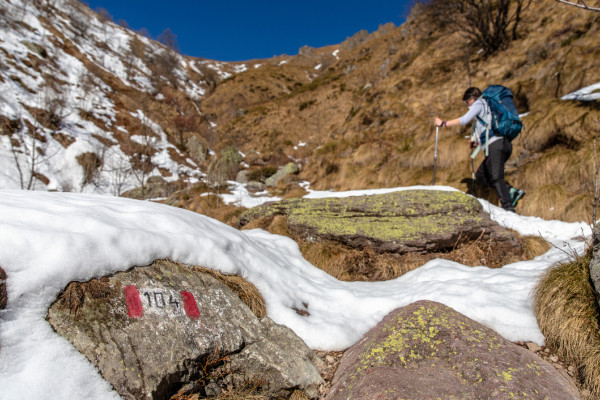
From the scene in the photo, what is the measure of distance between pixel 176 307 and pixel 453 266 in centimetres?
388

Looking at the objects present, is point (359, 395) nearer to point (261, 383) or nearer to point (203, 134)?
point (261, 383)

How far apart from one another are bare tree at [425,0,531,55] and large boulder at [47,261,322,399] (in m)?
15.9

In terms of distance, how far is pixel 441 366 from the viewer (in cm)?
205

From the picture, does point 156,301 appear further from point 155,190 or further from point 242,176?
point 242,176

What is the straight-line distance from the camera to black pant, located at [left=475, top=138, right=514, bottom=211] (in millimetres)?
5711

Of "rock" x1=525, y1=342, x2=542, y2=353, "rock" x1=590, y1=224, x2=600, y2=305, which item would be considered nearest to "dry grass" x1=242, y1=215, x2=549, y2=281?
"rock" x1=525, y1=342, x2=542, y2=353

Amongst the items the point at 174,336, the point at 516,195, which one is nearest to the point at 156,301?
the point at 174,336

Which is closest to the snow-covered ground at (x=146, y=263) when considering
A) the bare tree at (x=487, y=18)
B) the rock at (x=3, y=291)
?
the rock at (x=3, y=291)

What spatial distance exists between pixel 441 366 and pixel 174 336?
1.99m

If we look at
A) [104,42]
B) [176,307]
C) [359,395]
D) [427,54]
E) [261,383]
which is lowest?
[261,383]

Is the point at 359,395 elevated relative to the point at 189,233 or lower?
lower

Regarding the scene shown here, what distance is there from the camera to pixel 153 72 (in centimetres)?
3269

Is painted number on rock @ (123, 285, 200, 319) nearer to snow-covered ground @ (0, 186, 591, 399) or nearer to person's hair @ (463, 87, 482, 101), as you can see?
snow-covered ground @ (0, 186, 591, 399)

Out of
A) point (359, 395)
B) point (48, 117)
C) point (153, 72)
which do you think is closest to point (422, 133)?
point (359, 395)
